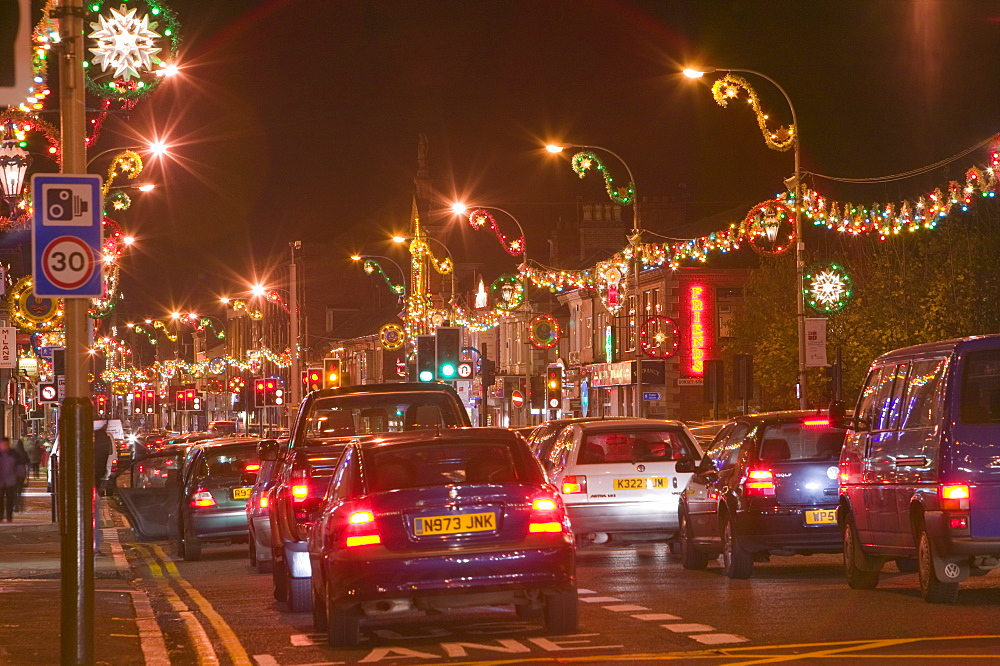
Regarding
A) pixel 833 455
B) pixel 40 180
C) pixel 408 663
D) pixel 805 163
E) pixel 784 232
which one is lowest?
pixel 408 663

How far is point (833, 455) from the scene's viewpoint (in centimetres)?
1734

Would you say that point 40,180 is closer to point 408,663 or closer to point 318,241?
point 408,663

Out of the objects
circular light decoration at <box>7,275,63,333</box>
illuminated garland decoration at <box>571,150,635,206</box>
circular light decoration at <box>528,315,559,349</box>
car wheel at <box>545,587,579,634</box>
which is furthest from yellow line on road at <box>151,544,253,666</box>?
circular light decoration at <box>528,315,559,349</box>

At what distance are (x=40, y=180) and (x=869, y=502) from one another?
8.19 m

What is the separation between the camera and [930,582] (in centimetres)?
1387

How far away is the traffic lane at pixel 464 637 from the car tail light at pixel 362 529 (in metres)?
0.76

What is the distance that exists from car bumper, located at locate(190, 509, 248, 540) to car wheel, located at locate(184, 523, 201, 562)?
0.08 metres

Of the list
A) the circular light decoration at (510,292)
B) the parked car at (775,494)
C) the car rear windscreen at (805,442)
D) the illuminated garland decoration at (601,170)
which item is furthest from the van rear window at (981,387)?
the circular light decoration at (510,292)

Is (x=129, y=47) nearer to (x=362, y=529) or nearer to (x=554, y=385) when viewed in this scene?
(x=362, y=529)

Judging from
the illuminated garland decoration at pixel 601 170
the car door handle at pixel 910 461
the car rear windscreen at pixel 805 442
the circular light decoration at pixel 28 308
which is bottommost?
the car door handle at pixel 910 461

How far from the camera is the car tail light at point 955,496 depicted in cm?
1331

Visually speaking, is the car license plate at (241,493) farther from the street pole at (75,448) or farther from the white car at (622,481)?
the street pole at (75,448)

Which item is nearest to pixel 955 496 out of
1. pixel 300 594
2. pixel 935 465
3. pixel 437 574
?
pixel 935 465

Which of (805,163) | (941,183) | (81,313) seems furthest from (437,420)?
Result: (805,163)
